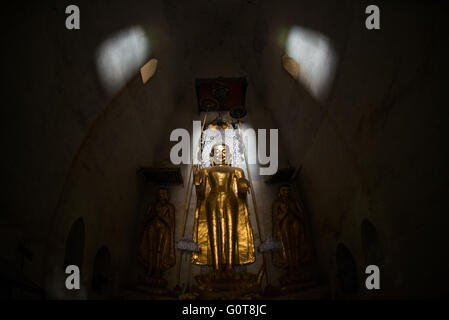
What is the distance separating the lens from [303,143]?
6945mm

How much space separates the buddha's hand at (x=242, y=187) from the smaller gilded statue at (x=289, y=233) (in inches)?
29.4

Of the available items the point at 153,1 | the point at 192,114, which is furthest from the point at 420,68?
the point at 192,114

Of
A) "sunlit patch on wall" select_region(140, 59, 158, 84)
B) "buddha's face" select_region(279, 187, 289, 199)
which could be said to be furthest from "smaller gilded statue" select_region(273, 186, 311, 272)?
"sunlit patch on wall" select_region(140, 59, 158, 84)

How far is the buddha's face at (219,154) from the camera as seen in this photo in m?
7.78

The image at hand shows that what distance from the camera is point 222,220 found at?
671cm

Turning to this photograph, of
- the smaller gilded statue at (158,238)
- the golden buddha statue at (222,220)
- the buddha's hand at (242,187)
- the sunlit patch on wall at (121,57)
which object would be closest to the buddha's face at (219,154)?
the golden buddha statue at (222,220)

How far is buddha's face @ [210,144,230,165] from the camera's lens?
7.78m

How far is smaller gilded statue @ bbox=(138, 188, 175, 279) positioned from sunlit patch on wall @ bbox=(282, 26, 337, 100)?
3970mm

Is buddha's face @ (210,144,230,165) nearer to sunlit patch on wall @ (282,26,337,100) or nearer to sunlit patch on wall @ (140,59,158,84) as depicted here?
sunlit patch on wall @ (140,59,158,84)

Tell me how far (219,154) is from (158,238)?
2.49 metres

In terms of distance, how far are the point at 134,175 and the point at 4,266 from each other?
12.9 ft

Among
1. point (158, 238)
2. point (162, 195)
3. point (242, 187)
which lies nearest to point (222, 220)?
point (242, 187)

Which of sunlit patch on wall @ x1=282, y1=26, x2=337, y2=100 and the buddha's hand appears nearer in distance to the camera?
sunlit patch on wall @ x1=282, y1=26, x2=337, y2=100

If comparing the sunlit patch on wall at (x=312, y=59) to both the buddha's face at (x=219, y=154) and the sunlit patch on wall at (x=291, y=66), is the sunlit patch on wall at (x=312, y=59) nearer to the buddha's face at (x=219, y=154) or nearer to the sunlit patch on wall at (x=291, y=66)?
the sunlit patch on wall at (x=291, y=66)
